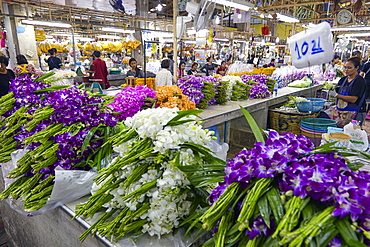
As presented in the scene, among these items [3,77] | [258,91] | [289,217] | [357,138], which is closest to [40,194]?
[289,217]

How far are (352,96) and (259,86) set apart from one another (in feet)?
4.59

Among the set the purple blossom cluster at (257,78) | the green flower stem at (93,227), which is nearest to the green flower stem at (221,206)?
the green flower stem at (93,227)

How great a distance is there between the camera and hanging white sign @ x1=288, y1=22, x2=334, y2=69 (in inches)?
91.0

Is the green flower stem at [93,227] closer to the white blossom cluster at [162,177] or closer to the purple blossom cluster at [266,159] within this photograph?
the white blossom cluster at [162,177]

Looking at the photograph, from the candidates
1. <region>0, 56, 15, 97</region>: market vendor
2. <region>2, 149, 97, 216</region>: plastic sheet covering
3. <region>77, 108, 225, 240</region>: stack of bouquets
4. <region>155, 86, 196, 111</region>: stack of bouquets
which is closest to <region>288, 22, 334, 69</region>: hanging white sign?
<region>155, 86, 196, 111</region>: stack of bouquets

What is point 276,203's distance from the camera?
2.73 ft

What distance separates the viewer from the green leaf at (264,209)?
797 millimetres

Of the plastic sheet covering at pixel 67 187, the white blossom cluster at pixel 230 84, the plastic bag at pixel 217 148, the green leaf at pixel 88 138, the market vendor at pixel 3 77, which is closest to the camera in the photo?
the plastic sheet covering at pixel 67 187

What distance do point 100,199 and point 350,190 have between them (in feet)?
3.39

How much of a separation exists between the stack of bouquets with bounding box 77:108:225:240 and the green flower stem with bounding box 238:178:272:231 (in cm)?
24

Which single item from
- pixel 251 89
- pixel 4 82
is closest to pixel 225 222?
pixel 251 89

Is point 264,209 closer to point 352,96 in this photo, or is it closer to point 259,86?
point 259,86

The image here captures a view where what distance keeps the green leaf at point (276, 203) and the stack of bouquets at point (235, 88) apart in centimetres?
275

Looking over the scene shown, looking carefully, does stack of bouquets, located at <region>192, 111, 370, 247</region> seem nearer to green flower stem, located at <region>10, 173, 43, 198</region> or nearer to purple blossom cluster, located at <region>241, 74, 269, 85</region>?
green flower stem, located at <region>10, 173, 43, 198</region>
